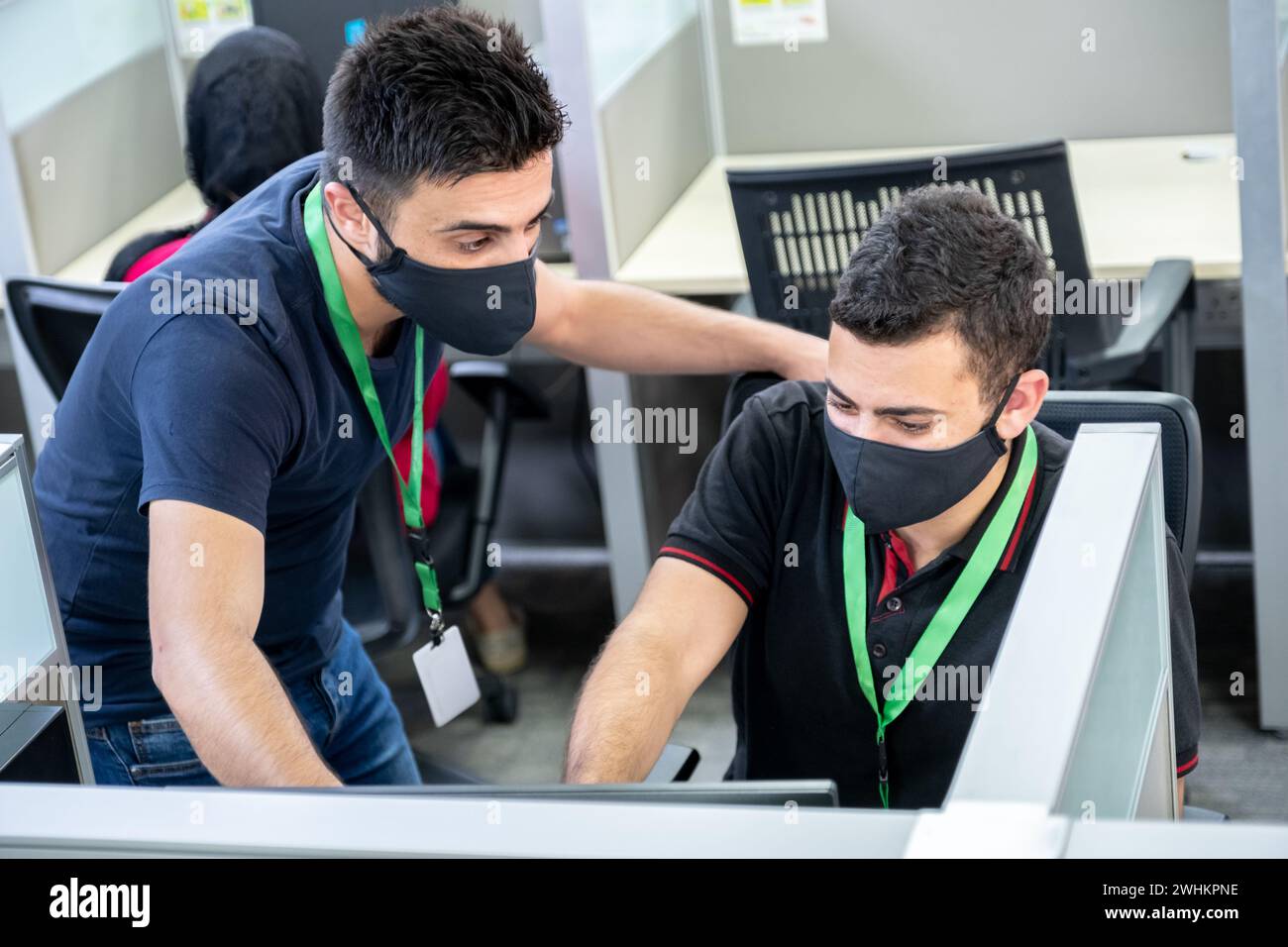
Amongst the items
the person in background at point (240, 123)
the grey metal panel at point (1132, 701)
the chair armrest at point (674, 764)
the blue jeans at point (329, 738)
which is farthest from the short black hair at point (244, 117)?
the grey metal panel at point (1132, 701)

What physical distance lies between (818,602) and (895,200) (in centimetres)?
81

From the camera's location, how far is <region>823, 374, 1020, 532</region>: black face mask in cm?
130

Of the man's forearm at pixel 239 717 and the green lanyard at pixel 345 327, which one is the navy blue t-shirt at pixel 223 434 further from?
the man's forearm at pixel 239 717

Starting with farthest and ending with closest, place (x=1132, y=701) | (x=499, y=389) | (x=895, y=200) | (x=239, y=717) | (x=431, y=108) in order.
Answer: (x=499, y=389) → (x=895, y=200) → (x=431, y=108) → (x=239, y=717) → (x=1132, y=701)

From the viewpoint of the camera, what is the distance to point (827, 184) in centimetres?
207

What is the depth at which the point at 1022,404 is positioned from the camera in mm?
1333

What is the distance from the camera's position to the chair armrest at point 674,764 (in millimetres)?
1426

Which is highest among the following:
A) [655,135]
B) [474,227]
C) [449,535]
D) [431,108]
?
[431,108]

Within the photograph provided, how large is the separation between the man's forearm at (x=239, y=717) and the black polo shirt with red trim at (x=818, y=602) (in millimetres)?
450

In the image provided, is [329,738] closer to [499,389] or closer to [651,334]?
[651,334]

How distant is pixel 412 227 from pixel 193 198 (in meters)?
1.94

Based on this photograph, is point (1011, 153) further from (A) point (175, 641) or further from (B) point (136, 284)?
(A) point (175, 641)

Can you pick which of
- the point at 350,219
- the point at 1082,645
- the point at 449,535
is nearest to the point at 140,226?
the point at 449,535

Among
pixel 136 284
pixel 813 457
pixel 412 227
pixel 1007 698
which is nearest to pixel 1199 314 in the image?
pixel 813 457
